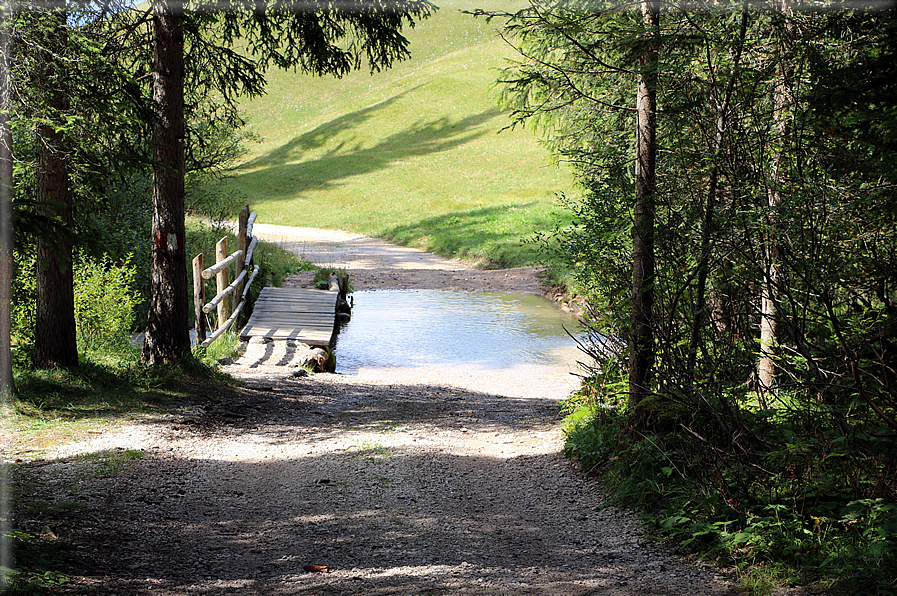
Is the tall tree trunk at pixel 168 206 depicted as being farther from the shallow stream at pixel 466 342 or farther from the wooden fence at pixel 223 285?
the shallow stream at pixel 466 342

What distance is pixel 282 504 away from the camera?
5.28 meters

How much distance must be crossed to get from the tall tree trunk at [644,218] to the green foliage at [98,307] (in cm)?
731

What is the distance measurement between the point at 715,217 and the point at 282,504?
391cm

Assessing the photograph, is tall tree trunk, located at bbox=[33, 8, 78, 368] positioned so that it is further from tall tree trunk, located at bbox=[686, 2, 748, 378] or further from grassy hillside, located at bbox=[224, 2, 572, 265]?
grassy hillside, located at bbox=[224, 2, 572, 265]

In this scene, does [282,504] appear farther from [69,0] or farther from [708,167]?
[69,0]

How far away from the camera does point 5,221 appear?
3.88 m

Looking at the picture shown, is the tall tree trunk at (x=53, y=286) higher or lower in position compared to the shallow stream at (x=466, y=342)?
higher

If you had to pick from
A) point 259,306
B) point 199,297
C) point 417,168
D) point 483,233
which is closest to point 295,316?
point 259,306

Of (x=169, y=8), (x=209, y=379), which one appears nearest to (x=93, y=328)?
(x=209, y=379)

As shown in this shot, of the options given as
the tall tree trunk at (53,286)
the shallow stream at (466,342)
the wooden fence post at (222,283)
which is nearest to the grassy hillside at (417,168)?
the shallow stream at (466,342)

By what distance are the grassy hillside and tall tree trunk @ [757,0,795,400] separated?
17.3 meters

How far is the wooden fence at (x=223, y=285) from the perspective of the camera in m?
10.6

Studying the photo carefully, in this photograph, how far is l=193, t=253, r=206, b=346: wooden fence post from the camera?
1043 cm

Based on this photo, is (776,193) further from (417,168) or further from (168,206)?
(417,168)
